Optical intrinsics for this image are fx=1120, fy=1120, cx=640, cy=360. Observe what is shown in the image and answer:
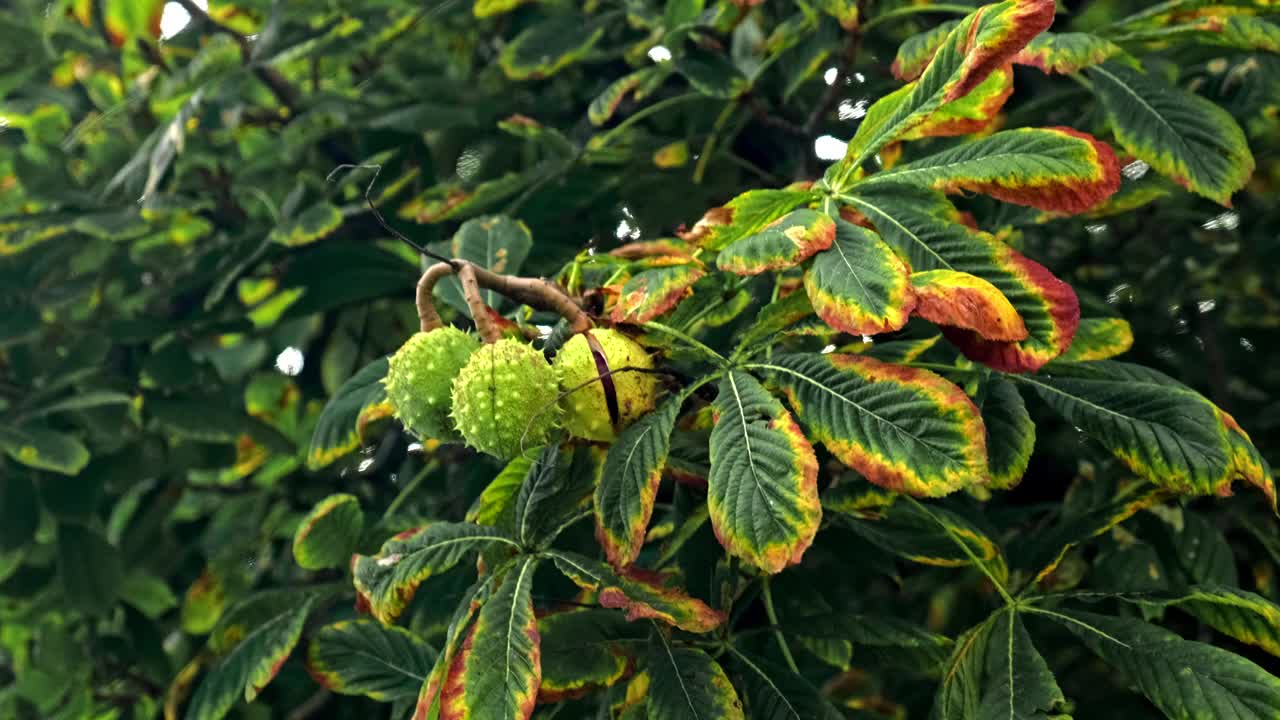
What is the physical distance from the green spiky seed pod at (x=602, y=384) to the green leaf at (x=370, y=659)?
1.49 feet

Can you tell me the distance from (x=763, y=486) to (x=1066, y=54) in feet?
2.31

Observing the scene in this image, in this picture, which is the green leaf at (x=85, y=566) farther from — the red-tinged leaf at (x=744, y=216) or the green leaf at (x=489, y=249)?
the red-tinged leaf at (x=744, y=216)

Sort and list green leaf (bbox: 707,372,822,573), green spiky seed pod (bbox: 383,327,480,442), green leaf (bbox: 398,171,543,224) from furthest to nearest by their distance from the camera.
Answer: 1. green leaf (bbox: 398,171,543,224)
2. green spiky seed pod (bbox: 383,327,480,442)
3. green leaf (bbox: 707,372,822,573)

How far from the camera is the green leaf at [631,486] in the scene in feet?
3.24

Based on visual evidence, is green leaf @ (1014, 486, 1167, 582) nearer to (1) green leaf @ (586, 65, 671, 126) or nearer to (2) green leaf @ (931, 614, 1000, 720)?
(2) green leaf @ (931, 614, 1000, 720)

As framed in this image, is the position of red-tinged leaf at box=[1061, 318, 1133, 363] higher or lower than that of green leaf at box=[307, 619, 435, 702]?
higher

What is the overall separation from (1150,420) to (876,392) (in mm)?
303

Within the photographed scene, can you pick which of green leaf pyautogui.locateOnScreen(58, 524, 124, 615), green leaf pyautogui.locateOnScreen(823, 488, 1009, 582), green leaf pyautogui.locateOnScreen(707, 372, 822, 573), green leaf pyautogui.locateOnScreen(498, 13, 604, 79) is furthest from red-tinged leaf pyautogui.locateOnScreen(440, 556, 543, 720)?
green leaf pyautogui.locateOnScreen(58, 524, 124, 615)

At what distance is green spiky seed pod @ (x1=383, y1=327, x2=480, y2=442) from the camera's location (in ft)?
3.61

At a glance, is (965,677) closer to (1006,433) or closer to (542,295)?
(1006,433)

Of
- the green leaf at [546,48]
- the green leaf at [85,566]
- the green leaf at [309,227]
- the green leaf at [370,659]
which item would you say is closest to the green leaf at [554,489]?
the green leaf at [370,659]

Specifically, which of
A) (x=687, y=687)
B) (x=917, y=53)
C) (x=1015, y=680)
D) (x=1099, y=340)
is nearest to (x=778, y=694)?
(x=687, y=687)

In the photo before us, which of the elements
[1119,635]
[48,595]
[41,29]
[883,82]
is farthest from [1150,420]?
[41,29]

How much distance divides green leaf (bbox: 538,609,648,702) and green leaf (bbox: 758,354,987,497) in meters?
0.33
